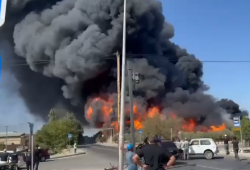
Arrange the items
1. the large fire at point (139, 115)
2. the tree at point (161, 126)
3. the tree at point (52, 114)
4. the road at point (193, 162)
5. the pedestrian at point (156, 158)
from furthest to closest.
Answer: the tree at point (52, 114)
the large fire at point (139, 115)
the tree at point (161, 126)
the road at point (193, 162)
the pedestrian at point (156, 158)

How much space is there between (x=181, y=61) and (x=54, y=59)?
80.3 feet

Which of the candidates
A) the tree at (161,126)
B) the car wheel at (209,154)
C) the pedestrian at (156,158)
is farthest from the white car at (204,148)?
the tree at (161,126)

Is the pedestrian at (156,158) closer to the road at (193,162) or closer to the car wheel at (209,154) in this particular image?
the road at (193,162)

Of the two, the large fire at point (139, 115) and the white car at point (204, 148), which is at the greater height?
the large fire at point (139, 115)

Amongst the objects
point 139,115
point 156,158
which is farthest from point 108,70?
point 156,158

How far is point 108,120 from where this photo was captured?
204ft

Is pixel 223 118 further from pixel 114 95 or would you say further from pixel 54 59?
pixel 54 59

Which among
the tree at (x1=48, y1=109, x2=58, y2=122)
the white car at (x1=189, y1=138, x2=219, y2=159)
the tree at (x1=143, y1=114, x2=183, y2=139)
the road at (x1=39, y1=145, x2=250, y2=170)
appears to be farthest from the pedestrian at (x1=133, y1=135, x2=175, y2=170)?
the tree at (x1=48, y1=109, x2=58, y2=122)

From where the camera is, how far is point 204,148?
73.5ft

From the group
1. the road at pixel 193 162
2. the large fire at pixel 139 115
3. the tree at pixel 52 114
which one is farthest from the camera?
the tree at pixel 52 114

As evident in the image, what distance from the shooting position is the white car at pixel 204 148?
2200cm

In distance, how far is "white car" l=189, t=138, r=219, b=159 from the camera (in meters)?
22.0

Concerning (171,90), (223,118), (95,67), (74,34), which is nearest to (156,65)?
(171,90)

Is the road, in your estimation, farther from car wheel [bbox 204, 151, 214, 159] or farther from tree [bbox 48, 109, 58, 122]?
tree [bbox 48, 109, 58, 122]
